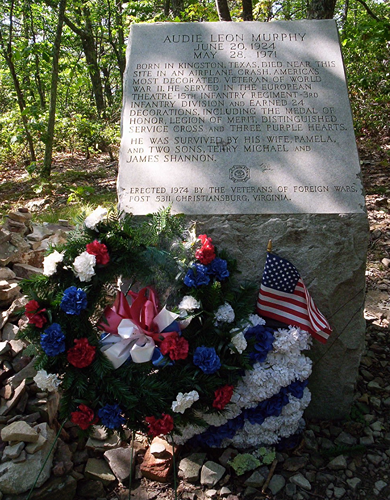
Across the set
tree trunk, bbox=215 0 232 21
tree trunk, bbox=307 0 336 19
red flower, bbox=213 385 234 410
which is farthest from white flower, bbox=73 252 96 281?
tree trunk, bbox=215 0 232 21

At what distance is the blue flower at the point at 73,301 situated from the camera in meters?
2.36

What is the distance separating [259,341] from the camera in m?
2.62

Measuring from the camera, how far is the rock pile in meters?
2.38

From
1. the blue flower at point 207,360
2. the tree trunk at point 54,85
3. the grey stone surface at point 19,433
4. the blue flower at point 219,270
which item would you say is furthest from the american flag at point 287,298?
the tree trunk at point 54,85

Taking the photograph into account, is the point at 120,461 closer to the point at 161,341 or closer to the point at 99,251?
the point at 161,341

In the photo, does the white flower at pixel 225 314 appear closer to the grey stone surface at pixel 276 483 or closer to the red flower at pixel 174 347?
the red flower at pixel 174 347

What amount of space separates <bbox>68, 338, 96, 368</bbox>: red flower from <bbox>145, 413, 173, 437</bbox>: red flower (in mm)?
461

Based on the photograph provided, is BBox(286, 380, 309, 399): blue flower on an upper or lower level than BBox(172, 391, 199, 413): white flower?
lower

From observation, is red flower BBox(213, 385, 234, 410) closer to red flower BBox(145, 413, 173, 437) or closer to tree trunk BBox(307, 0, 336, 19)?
red flower BBox(145, 413, 173, 437)

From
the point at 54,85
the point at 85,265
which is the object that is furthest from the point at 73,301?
the point at 54,85

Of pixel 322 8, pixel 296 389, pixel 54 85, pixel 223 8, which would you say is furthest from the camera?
pixel 54 85

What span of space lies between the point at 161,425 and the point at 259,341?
2.43 feet

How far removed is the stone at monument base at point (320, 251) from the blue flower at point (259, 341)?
1.16 ft

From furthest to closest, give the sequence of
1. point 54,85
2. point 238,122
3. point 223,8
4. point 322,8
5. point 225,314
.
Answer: point 54,85, point 223,8, point 322,8, point 238,122, point 225,314
